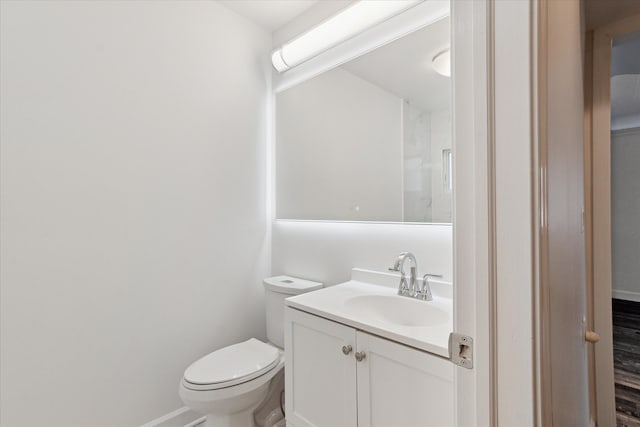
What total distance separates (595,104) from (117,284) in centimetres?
249

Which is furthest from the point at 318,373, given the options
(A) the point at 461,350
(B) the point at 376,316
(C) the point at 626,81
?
(C) the point at 626,81

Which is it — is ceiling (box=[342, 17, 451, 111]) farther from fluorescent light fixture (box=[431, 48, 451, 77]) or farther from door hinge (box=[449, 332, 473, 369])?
door hinge (box=[449, 332, 473, 369])

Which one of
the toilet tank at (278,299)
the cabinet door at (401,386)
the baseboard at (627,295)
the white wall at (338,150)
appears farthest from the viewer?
the baseboard at (627,295)

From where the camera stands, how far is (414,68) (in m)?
1.45

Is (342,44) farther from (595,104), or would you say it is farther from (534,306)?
(534,306)

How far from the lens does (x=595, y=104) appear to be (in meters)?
1.50

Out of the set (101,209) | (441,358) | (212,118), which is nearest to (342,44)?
(212,118)

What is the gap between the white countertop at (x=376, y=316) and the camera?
90 centimetres

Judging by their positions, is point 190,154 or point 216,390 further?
point 190,154

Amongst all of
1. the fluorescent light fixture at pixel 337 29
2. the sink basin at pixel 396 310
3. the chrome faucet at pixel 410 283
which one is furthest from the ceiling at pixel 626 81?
the sink basin at pixel 396 310

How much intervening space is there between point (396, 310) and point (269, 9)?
6.15 ft

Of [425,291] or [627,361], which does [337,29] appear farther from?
[627,361]

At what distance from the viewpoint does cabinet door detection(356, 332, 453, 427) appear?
85 centimetres

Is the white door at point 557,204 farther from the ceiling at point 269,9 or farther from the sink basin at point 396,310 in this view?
the ceiling at point 269,9
